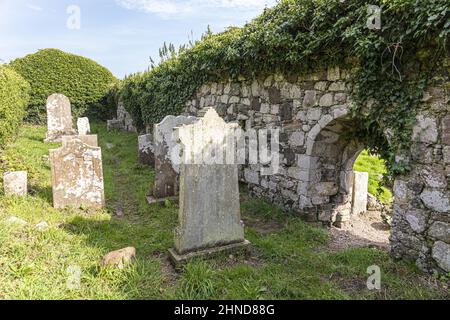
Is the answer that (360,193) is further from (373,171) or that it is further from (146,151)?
(146,151)

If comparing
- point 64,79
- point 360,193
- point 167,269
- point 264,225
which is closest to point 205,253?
point 167,269

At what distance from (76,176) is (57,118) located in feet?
27.4

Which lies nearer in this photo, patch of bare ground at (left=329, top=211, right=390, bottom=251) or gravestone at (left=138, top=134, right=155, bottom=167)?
patch of bare ground at (left=329, top=211, right=390, bottom=251)

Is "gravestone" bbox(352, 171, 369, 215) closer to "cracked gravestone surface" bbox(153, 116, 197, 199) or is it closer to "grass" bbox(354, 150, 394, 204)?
"grass" bbox(354, 150, 394, 204)

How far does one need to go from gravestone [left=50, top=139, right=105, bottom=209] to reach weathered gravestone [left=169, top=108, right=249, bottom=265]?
2.55 metres

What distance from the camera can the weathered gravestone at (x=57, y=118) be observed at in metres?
12.6

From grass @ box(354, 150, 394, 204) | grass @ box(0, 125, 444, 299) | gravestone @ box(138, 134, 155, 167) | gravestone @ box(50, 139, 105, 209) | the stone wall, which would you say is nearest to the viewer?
grass @ box(0, 125, 444, 299)

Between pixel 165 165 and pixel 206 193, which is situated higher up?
pixel 165 165

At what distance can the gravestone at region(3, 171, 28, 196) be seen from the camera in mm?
5652

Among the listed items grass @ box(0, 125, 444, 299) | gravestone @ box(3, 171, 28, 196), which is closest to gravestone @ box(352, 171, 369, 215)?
grass @ box(0, 125, 444, 299)

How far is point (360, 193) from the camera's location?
21.2 feet

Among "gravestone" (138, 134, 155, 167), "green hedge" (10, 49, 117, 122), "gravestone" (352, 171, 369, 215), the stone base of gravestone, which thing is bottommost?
the stone base of gravestone

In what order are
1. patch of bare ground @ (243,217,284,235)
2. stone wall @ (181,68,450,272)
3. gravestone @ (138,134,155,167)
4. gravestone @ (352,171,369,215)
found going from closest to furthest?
stone wall @ (181,68,450,272) < patch of bare ground @ (243,217,284,235) < gravestone @ (352,171,369,215) < gravestone @ (138,134,155,167)

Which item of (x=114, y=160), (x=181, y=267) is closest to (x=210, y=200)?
(x=181, y=267)
